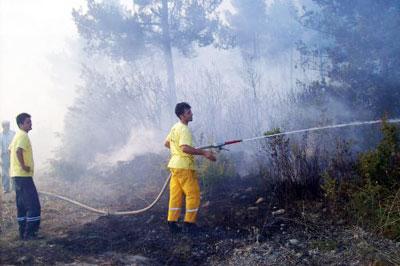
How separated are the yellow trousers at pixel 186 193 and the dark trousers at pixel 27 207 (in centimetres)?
211

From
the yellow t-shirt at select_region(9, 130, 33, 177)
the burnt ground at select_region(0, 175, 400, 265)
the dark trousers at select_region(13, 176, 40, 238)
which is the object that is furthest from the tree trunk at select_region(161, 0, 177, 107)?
the dark trousers at select_region(13, 176, 40, 238)

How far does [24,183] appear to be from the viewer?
593cm

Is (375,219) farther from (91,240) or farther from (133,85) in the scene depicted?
(133,85)

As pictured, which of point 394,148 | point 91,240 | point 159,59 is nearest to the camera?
point 394,148

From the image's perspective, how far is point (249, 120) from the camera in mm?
11578

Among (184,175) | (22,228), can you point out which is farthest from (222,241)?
(22,228)

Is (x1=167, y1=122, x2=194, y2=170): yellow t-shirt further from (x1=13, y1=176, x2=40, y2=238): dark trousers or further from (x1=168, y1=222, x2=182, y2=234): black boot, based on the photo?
(x1=13, y1=176, x2=40, y2=238): dark trousers

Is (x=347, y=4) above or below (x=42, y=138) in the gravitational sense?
above

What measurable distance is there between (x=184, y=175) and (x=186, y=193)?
0.25 meters

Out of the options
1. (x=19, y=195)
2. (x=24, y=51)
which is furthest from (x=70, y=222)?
(x=24, y=51)

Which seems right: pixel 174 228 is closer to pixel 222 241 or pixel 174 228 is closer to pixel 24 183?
pixel 222 241

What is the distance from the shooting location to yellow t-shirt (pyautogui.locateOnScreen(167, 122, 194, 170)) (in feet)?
17.5

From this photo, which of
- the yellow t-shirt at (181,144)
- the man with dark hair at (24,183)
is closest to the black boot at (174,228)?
the yellow t-shirt at (181,144)

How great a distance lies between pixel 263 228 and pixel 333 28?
705 centimetres
